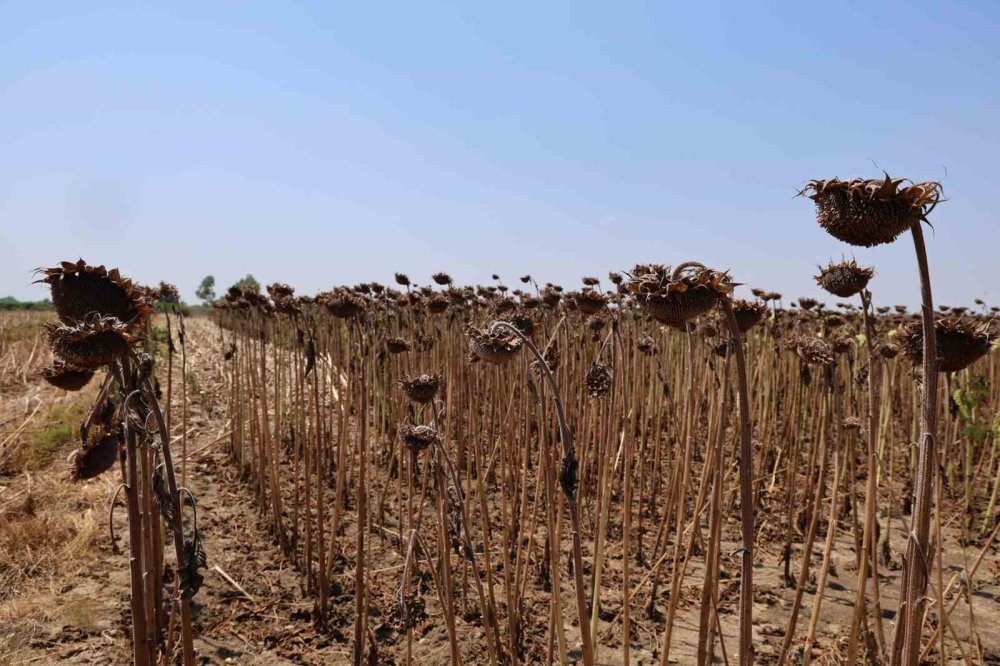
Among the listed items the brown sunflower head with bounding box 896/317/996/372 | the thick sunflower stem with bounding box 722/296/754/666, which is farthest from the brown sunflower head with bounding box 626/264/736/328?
the brown sunflower head with bounding box 896/317/996/372

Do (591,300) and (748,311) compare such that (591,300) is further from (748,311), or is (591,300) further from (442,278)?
(442,278)

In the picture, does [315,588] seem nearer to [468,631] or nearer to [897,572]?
[468,631]

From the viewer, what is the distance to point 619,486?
6340 mm

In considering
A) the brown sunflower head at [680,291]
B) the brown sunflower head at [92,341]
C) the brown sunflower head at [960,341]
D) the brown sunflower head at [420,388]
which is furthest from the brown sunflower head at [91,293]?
the brown sunflower head at [960,341]

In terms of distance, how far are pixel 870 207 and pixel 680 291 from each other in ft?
1.49

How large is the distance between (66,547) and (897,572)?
602cm

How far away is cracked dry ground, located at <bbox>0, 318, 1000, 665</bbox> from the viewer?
12.0ft

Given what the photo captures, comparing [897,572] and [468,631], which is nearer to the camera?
[468,631]

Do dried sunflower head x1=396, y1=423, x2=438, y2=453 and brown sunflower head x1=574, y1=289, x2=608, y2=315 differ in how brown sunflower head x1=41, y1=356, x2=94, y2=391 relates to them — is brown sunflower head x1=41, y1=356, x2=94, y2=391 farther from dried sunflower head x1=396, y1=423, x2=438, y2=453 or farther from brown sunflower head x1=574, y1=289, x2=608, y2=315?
brown sunflower head x1=574, y1=289, x2=608, y2=315

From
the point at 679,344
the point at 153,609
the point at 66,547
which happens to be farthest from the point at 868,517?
the point at 679,344

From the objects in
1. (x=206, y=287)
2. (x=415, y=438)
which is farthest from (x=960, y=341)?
(x=206, y=287)

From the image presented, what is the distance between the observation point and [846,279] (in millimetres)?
2635

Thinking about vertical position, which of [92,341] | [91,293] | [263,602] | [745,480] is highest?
[91,293]

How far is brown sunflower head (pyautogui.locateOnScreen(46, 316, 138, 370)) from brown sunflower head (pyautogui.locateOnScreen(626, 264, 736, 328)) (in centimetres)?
136
